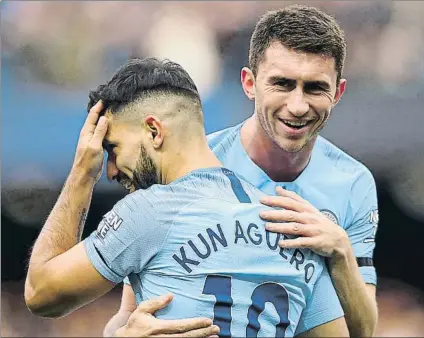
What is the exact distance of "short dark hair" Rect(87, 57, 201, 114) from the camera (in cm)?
154

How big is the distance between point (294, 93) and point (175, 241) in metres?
0.58

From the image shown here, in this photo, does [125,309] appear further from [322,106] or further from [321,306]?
[322,106]

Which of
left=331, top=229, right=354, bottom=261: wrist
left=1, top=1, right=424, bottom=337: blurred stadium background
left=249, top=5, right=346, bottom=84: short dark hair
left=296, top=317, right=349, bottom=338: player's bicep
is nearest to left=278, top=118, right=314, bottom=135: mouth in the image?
left=249, top=5, right=346, bottom=84: short dark hair

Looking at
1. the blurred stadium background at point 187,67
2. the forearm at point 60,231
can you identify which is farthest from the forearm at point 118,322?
the blurred stadium background at point 187,67

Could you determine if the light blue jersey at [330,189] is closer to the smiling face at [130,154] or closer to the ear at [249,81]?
the ear at [249,81]

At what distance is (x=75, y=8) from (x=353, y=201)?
5.18ft

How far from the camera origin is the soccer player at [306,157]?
155 centimetres

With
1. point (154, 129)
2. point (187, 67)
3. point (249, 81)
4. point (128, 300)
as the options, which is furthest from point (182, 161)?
point (187, 67)

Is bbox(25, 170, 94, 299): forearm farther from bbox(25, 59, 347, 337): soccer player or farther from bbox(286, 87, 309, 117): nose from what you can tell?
bbox(286, 87, 309, 117): nose

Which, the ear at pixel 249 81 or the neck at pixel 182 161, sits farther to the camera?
the ear at pixel 249 81

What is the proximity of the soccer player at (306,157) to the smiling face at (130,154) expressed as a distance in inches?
9.6

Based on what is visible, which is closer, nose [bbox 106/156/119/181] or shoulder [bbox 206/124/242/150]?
nose [bbox 106/156/119/181]

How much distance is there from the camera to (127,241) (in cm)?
140

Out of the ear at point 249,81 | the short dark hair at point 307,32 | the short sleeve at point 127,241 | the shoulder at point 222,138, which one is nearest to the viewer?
the short sleeve at point 127,241
